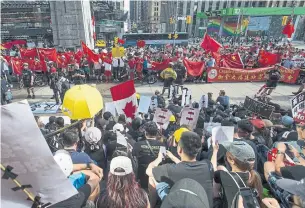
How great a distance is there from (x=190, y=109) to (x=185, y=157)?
280cm

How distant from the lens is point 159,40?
1531 inches

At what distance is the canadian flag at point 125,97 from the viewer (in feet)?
15.9

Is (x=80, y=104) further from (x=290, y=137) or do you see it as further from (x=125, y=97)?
(x=290, y=137)

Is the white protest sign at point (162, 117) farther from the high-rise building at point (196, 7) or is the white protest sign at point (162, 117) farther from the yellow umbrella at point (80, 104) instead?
the high-rise building at point (196, 7)

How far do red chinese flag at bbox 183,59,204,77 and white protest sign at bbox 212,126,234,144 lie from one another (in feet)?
36.8

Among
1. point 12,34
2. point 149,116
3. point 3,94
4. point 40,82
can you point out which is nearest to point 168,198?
point 149,116

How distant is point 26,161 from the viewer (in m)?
1.28

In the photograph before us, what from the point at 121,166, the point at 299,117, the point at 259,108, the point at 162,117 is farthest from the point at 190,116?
the point at 121,166

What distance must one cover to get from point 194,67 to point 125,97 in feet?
32.9

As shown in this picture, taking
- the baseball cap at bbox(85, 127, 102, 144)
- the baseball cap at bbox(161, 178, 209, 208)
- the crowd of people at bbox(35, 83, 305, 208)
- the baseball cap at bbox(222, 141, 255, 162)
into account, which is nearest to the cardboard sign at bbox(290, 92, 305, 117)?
the crowd of people at bbox(35, 83, 305, 208)

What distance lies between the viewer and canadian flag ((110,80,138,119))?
4859 millimetres

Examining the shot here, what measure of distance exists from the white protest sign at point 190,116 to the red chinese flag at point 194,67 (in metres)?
9.43

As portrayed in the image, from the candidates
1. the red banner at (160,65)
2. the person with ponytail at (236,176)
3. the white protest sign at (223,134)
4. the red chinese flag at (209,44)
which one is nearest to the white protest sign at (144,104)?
the white protest sign at (223,134)

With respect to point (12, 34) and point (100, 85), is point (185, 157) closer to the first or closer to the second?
point (100, 85)
